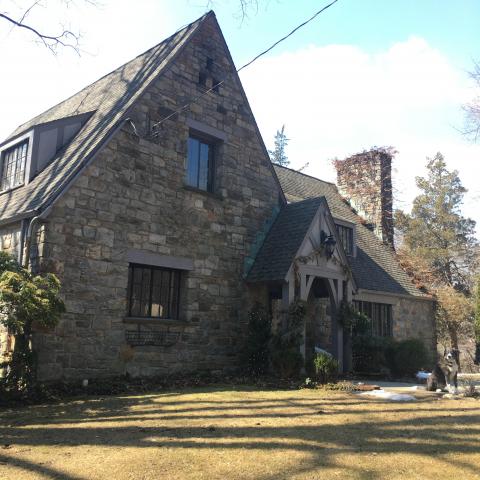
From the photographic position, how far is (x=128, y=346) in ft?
33.6

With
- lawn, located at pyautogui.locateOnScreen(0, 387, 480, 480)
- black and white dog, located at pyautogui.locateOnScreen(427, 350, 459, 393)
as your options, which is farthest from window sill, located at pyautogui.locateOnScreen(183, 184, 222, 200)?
black and white dog, located at pyautogui.locateOnScreen(427, 350, 459, 393)

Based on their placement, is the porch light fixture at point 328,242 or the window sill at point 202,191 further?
the porch light fixture at point 328,242

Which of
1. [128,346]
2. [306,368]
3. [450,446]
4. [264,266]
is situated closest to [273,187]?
[264,266]

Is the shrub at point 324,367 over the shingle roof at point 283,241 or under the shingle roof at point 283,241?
under

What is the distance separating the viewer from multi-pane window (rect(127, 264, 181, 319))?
1070 cm

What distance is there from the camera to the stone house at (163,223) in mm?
9672

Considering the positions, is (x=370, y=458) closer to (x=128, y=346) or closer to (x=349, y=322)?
(x=128, y=346)

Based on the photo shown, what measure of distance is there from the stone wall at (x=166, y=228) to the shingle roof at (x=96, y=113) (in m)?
0.26

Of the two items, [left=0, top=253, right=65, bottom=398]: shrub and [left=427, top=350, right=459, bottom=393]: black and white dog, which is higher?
[left=0, top=253, right=65, bottom=398]: shrub

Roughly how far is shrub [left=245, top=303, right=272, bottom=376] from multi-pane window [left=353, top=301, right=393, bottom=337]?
539 cm

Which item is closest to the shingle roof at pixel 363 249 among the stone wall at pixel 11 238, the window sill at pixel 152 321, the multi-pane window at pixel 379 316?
the multi-pane window at pixel 379 316

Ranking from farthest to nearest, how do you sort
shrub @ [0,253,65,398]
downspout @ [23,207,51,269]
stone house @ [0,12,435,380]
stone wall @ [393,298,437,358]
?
stone wall @ [393,298,437,358]
stone house @ [0,12,435,380]
downspout @ [23,207,51,269]
shrub @ [0,253,65,398]

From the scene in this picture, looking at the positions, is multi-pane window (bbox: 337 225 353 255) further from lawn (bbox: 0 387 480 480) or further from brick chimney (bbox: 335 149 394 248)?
lawn (bbox: 0 387 480 480)

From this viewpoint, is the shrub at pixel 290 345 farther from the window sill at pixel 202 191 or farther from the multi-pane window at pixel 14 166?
the multi-pane window at pixel 14 166
